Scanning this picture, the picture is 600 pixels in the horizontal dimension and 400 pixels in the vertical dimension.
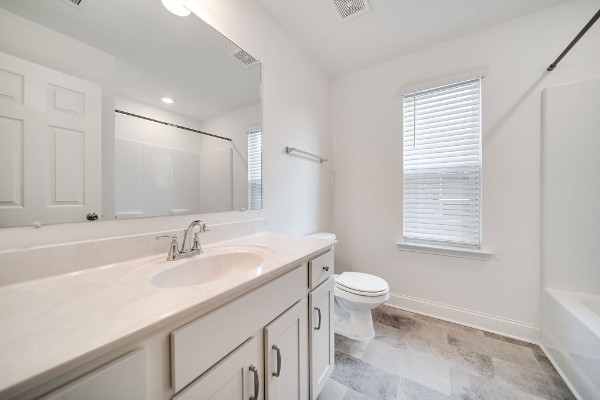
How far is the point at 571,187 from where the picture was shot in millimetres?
1466

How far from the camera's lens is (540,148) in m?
1.59

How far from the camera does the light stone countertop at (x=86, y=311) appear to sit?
34 cm

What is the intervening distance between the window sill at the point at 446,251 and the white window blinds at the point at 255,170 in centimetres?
143

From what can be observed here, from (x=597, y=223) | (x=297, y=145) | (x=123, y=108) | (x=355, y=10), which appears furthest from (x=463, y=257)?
(x=123, y=108)

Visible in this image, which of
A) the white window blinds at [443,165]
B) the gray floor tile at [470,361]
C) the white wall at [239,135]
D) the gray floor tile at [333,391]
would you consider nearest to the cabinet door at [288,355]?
the gray floor tile at [333,391]

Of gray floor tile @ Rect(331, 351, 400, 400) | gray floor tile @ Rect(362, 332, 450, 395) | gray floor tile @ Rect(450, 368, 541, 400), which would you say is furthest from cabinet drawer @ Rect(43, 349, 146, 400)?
gray floor tile @ Rect(450, 368, 541, 400)

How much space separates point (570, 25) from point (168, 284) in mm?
2915

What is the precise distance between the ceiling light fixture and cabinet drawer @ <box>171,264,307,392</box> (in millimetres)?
1338

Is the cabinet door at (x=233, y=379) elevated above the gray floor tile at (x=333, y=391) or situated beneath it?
elevated above

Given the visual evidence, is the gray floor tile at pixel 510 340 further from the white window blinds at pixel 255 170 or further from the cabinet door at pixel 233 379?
the white window blinds at pixel 255 170

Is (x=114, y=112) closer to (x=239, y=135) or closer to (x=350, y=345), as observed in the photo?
(x=239, y=135)

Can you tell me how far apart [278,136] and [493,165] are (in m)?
1.72

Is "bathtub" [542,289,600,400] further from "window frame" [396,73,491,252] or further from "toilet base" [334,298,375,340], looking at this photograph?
"toilet base" [334,298,375,340]

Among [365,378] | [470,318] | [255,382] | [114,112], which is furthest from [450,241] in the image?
[114,112]
